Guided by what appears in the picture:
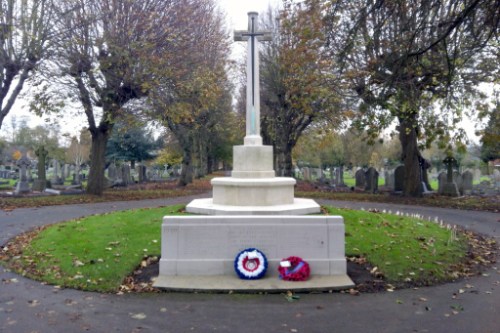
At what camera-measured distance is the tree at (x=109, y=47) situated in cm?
1816

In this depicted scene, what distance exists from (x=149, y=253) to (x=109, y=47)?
12850 millimetres

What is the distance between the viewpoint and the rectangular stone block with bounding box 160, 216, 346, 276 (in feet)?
22.8

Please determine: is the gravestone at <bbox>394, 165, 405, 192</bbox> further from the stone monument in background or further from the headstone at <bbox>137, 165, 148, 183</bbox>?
the headstone at <bbox>137, 165, 148, 183</bbox>

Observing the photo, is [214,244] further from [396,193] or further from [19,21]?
[396,193]

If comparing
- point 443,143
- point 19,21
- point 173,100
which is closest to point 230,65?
point 173,100

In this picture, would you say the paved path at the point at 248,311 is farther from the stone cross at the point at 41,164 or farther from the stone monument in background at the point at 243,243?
the stone cross at the point at 41,164

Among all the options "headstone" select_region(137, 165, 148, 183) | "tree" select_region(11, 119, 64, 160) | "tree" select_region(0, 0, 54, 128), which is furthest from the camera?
"tree" select_region(11, 119, 64, 160)

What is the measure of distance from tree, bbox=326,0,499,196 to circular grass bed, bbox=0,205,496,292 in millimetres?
Answer: 2928

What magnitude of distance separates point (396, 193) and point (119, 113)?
1531 cm

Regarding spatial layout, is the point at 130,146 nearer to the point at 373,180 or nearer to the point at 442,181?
the point at 373,180

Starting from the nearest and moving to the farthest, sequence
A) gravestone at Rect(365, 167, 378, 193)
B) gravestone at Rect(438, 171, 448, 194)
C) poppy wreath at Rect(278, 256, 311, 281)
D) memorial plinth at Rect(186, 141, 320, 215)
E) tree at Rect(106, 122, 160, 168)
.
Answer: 1. poppy wreath at Rect(278, 256, 311, 281)
2. memorial plinth at Rect(186, 141, 320, 215)
3. gravestone at Rect(438, 171, 448, 194)
4. gravestone at Rect(365, 167, 378, 193)
5. tree at Rect(106, 122, 160, 168)

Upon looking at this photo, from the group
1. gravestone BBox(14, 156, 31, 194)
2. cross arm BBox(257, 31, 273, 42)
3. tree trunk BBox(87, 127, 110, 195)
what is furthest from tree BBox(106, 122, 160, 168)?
cross arm BBox(257, 31, 273, 42)

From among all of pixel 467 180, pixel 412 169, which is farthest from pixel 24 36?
pixel 467 180

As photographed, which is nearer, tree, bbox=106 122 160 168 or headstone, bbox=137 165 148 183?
headstone, bbox=137 165 148 183
